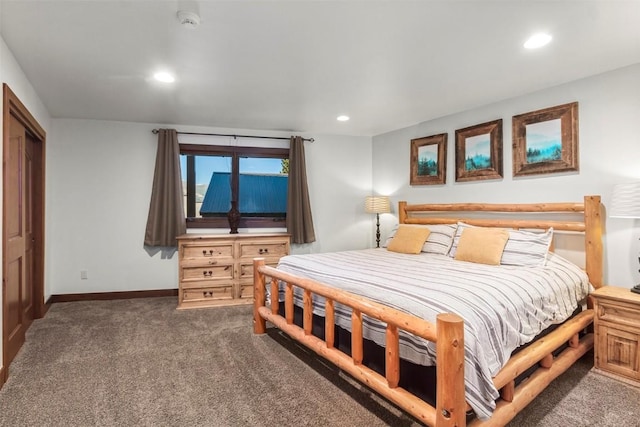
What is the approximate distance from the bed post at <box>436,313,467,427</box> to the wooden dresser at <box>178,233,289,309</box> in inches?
123

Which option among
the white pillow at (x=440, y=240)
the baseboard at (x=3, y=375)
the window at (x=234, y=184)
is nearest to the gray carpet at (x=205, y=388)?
the baseboard at (x=3, y=375)

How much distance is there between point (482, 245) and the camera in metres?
3.00

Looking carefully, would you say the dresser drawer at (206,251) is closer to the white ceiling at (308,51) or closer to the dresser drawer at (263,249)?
the dresser drawer at (263,249)

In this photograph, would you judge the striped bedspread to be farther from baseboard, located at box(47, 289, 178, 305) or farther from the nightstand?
baseboard, located at box(47, 289, 178, 305)

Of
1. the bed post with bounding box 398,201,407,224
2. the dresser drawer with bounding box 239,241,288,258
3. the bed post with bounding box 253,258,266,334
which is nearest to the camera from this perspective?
the bed post with bounding box 253,258,266,334

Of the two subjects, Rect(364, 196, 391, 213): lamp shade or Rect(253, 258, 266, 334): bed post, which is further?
Rect(364, 196, 391, 213): lamp shade

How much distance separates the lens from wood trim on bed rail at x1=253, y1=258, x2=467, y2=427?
1411 millimetres

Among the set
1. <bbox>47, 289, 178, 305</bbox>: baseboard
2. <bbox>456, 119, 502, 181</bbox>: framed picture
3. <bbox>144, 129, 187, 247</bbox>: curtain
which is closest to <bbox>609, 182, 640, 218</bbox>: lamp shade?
<bbox>456, 119, 502, 181</bbox>: framed picture

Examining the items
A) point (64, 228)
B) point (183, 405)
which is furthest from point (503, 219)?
point (64, 228)

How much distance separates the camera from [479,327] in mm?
1641

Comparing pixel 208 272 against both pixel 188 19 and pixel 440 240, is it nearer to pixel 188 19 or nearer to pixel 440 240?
pixel 440 240

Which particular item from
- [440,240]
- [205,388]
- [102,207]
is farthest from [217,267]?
[440,240]

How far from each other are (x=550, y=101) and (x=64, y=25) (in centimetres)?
386

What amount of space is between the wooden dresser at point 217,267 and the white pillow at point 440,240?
1940mm
